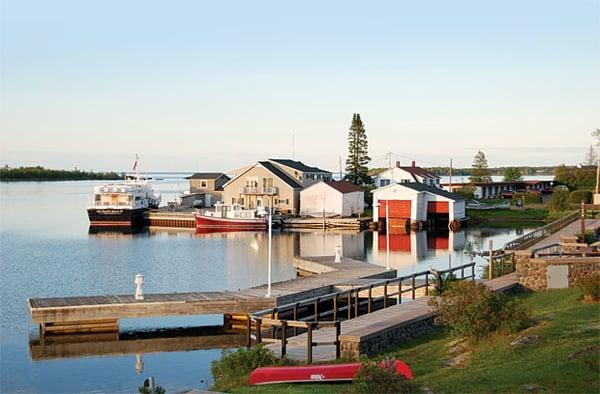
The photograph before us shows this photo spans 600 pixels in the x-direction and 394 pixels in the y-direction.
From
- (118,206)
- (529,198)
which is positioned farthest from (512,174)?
(118,206)

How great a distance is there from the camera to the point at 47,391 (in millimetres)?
20297

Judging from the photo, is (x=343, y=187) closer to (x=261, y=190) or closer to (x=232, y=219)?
(x=261, y=190)

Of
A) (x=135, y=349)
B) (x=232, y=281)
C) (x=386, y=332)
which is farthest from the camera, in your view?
(x=232, y=281)

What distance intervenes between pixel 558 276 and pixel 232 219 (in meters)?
→ 54.4

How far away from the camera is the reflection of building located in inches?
2000

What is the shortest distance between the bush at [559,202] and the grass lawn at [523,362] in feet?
204

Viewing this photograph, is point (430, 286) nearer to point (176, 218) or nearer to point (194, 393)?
point (194, 393)

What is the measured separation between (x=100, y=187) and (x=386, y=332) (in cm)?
6928

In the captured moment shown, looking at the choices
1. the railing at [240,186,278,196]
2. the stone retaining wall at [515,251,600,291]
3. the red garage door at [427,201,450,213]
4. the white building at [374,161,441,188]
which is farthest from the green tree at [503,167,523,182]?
the stone retaining wall at [515,251,600,291]

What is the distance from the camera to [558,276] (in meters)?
23.3

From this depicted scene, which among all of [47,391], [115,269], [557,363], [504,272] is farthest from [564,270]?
[115,269]

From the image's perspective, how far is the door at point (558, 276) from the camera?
23.2m

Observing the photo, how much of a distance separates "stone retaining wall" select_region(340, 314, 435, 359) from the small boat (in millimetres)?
55980

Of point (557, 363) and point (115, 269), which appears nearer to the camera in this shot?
point (557, 363)
